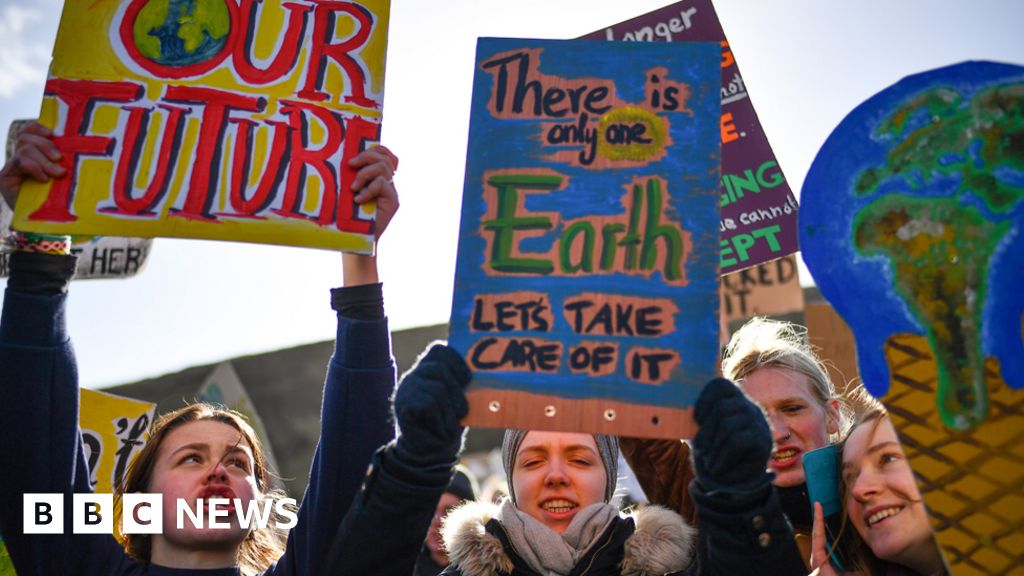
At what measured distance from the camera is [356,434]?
2.55 m

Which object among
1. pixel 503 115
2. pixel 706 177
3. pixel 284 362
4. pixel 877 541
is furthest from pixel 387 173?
pixel 284 362

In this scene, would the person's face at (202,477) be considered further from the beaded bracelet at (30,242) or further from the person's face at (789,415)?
the person's face at (789,415)

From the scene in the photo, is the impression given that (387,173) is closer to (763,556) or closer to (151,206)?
(151,206)

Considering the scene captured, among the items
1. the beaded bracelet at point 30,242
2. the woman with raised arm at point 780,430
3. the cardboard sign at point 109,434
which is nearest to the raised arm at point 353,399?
the beaded bracelet at point 30,242

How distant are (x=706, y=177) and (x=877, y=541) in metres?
0.93

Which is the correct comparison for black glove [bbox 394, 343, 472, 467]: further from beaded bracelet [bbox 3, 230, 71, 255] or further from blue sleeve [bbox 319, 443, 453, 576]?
beaded bracelet [bbox 3, 230, 71, 255]

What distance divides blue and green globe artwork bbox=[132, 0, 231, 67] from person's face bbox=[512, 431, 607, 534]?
1.30 metres

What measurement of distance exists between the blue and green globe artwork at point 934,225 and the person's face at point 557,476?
90cm

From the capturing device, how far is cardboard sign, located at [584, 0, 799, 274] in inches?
138

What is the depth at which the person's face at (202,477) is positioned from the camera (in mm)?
2650

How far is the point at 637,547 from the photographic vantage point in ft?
8.07

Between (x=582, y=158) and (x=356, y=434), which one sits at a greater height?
(x=582, y=158)

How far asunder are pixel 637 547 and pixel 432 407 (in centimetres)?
76

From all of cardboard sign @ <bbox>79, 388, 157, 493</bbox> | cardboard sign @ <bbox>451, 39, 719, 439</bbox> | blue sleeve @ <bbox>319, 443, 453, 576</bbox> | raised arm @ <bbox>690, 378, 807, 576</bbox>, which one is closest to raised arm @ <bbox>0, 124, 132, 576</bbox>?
blue sleeve @ <bbox>319, 443, 453, 576</bbox>
